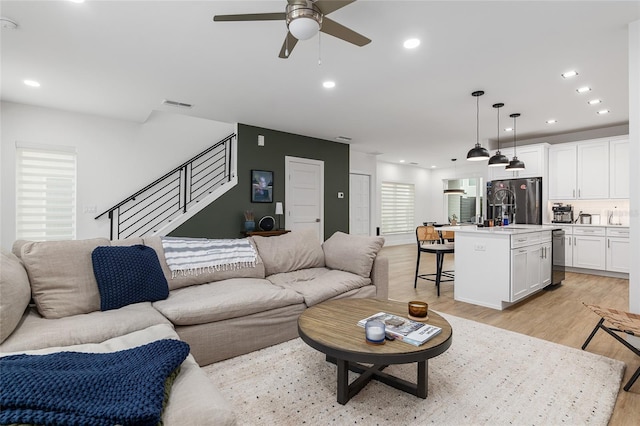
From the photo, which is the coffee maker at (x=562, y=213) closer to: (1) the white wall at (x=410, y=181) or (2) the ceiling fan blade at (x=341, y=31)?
(1) the white wall at (x=410, y=181)

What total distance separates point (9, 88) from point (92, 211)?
189cm

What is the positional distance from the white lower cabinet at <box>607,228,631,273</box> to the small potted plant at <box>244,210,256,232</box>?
6258 millimetres

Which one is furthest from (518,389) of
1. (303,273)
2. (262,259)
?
(262,259)

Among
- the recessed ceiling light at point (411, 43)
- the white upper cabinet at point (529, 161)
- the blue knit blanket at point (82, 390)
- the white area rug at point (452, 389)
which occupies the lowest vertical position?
the white area rug at point (452, 389)

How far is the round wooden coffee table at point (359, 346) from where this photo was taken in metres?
1.63

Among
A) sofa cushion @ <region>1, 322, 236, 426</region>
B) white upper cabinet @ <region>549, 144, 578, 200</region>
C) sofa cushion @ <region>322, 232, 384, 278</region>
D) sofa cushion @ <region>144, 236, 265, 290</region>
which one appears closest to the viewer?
Result: sofa cushion @ <region>1, 322, 236, 426</region>

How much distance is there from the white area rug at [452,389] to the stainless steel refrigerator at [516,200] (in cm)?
420

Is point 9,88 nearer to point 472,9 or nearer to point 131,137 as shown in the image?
point 131,137

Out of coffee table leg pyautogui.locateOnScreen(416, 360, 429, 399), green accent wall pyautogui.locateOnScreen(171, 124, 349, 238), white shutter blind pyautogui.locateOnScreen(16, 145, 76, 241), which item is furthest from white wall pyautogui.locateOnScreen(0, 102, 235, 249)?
coffee table leg pyautogui.locateOnScreen(416, 360, 429, 399)

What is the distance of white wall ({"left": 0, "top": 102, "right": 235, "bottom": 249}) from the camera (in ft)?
14.7

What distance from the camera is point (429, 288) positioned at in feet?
15.4

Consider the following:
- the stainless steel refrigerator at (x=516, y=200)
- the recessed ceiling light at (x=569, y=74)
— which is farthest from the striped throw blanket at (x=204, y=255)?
the stainless steel refrigerator at (x=516, y=200)

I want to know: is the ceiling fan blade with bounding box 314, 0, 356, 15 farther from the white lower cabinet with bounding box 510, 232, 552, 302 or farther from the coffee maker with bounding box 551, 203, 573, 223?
the coffee maker with bounding box 551, 203, 573, 223

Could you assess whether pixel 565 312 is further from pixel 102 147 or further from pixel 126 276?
pixel 102 147
